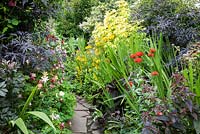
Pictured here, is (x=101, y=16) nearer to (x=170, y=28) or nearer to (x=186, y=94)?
(x=170, y=28)

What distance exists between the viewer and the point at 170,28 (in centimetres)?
402

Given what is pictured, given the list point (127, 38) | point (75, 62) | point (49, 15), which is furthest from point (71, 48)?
point (49, 15)

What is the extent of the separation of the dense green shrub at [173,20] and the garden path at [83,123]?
131cm

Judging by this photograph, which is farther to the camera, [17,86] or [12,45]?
[12,45]

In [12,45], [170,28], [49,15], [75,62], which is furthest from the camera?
[75,62]

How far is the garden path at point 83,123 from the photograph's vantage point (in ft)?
11.1

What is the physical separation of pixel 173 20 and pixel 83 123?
1.75 meters

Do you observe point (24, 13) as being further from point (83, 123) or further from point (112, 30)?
point (112, 30)

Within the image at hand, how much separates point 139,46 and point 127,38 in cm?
49

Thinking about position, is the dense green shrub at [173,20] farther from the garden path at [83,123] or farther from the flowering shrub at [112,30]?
the garden path at [83,123]

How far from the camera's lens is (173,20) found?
13.4 feet

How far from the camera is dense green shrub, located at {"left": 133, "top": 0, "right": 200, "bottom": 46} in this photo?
12.7 ft

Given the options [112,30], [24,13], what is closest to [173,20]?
[112,30]

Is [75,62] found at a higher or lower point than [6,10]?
lower
